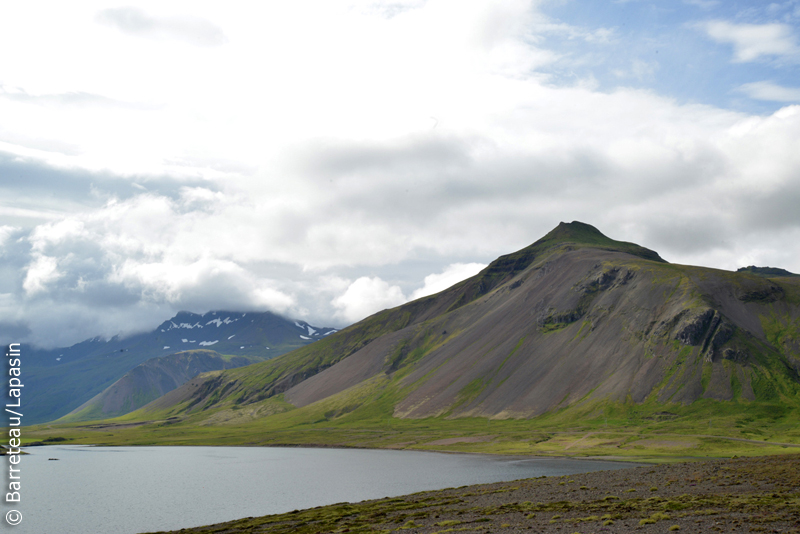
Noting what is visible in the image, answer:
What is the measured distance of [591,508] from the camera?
2427 inches

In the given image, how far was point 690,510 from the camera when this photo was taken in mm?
55844

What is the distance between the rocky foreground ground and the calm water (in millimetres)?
17799

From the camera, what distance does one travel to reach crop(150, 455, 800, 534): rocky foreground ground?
50750 millimetres

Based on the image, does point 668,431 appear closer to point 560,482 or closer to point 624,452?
point 624,452
